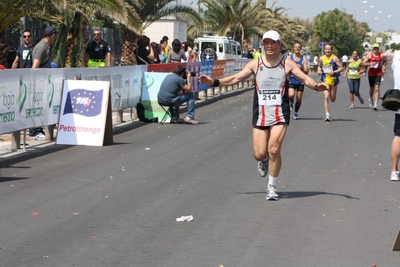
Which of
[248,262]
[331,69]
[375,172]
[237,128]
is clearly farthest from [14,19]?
[248,262]

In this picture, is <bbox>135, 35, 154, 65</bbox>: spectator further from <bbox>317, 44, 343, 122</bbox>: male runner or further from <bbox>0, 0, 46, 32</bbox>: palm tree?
<bbox>317, 44, 343, 122</bbox>: male runner

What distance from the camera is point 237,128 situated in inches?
696

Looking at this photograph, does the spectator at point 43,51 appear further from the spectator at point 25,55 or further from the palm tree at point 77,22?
the palm tree at point 77,22

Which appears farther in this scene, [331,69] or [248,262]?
[331,69]

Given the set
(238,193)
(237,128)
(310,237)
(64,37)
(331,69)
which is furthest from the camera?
(64,37)

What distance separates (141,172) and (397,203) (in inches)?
148

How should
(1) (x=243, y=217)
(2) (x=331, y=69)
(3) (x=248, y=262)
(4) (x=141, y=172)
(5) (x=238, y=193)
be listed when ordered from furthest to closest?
(2) (x=331, y=69) → (4) (x=141, y=172) → (5) (x=238, y=193) → (1) (x=243, y=217) → (3) (x=248, y=262)

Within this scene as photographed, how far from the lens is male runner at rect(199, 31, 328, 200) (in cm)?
920

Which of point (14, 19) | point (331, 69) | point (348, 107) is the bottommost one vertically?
point (348, 107)

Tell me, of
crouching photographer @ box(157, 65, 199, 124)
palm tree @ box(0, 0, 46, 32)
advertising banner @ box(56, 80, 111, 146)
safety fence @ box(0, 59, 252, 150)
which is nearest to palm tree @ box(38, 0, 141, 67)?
palm tree @ box(0, 0, 46, 32)

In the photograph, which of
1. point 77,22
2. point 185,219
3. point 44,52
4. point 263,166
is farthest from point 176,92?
point 185,219

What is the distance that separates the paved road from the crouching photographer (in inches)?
139

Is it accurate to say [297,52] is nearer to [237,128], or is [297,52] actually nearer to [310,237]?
[237,128]

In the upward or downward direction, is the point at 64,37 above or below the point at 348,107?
above
